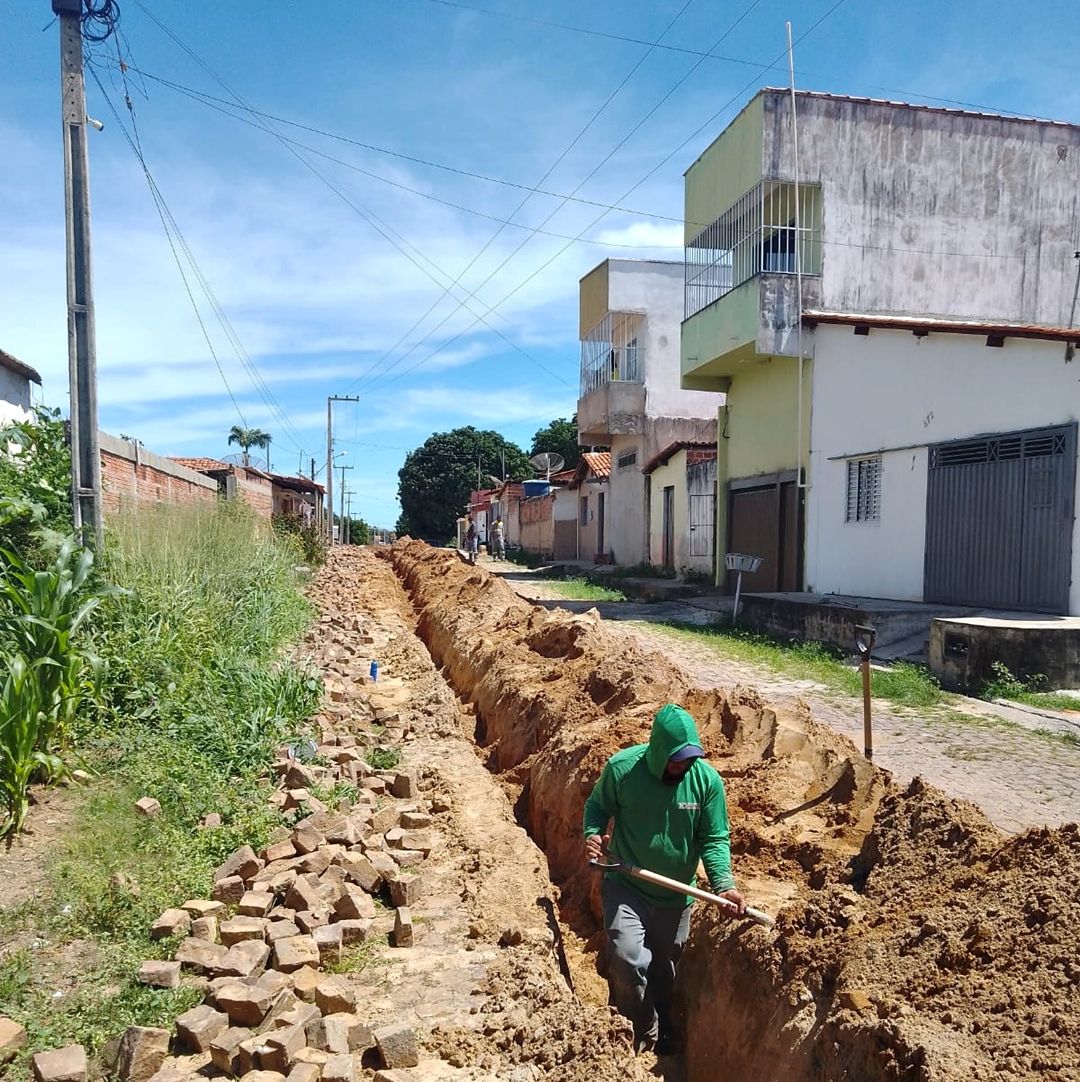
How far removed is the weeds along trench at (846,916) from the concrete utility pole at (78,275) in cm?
506

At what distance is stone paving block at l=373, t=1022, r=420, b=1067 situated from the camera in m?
3.30

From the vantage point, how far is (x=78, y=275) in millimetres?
8188

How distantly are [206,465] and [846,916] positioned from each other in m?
29.2

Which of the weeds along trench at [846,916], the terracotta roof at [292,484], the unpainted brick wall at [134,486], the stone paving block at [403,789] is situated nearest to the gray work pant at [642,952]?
the weeds along trench at [846,916]

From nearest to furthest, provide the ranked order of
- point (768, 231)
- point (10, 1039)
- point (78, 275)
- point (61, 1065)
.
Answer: point (61, 1065) → point (10, 1039) → point (78, 275) → point (768, 231)

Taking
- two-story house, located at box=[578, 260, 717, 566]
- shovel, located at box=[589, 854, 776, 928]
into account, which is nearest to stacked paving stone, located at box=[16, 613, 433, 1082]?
shovel, located at box=[589, 854, 776, 928]

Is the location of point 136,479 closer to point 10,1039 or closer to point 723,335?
point 723,335

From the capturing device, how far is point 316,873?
15.1 feet

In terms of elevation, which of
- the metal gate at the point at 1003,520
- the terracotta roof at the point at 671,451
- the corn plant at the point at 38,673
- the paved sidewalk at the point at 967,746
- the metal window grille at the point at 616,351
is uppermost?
the metal window grille at the point at 616,351

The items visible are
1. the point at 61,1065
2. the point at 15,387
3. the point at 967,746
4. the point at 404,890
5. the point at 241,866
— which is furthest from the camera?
the point at 15,387

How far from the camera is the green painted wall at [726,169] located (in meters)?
14.4

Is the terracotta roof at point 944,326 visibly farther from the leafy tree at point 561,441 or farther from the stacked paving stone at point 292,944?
the leafy tree at point 561,441

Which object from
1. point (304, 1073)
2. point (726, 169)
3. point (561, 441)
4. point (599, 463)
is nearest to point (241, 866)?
point (304, 1073)

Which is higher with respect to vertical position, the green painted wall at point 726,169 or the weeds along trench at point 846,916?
the green painted wall at point 726,169
